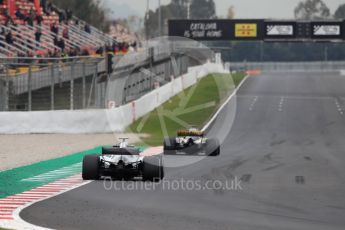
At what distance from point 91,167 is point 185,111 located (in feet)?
104

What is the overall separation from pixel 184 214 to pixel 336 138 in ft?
75.3

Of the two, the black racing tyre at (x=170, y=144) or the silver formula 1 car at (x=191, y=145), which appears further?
the black racing tyre at (x=170, y=144)

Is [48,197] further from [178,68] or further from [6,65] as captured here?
[178,68]

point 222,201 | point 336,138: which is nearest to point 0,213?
point 222,201

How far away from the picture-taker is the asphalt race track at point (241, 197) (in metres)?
13.5

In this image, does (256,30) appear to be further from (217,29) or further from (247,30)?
(217,29)

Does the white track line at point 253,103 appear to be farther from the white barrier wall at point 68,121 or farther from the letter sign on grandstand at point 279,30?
the letter sign on grandstand at point 279,30

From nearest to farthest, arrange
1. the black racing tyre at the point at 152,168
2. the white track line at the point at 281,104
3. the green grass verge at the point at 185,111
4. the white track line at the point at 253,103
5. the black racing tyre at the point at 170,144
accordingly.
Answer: the black racing tyre at the point at 152,168
the black racing tyre at the point at 170,144
the green grass verge at the point at 185,111
the white track line at the point at 281,104
the white track line at the point at 253,103

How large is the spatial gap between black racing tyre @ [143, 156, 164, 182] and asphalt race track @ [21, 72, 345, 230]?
1.00ft

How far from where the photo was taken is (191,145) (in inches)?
1019

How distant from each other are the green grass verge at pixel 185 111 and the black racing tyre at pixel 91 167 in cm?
1436

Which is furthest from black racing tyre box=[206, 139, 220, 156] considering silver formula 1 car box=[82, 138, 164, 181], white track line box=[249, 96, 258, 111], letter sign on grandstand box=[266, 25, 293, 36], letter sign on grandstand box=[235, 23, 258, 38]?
letter sign on grandstand box=[235, 23, 258, 38]

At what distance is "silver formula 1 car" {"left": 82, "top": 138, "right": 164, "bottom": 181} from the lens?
1809cm

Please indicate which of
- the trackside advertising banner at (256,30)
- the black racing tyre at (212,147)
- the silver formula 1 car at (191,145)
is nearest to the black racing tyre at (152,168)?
the silver formula 1 car at (191,145)
